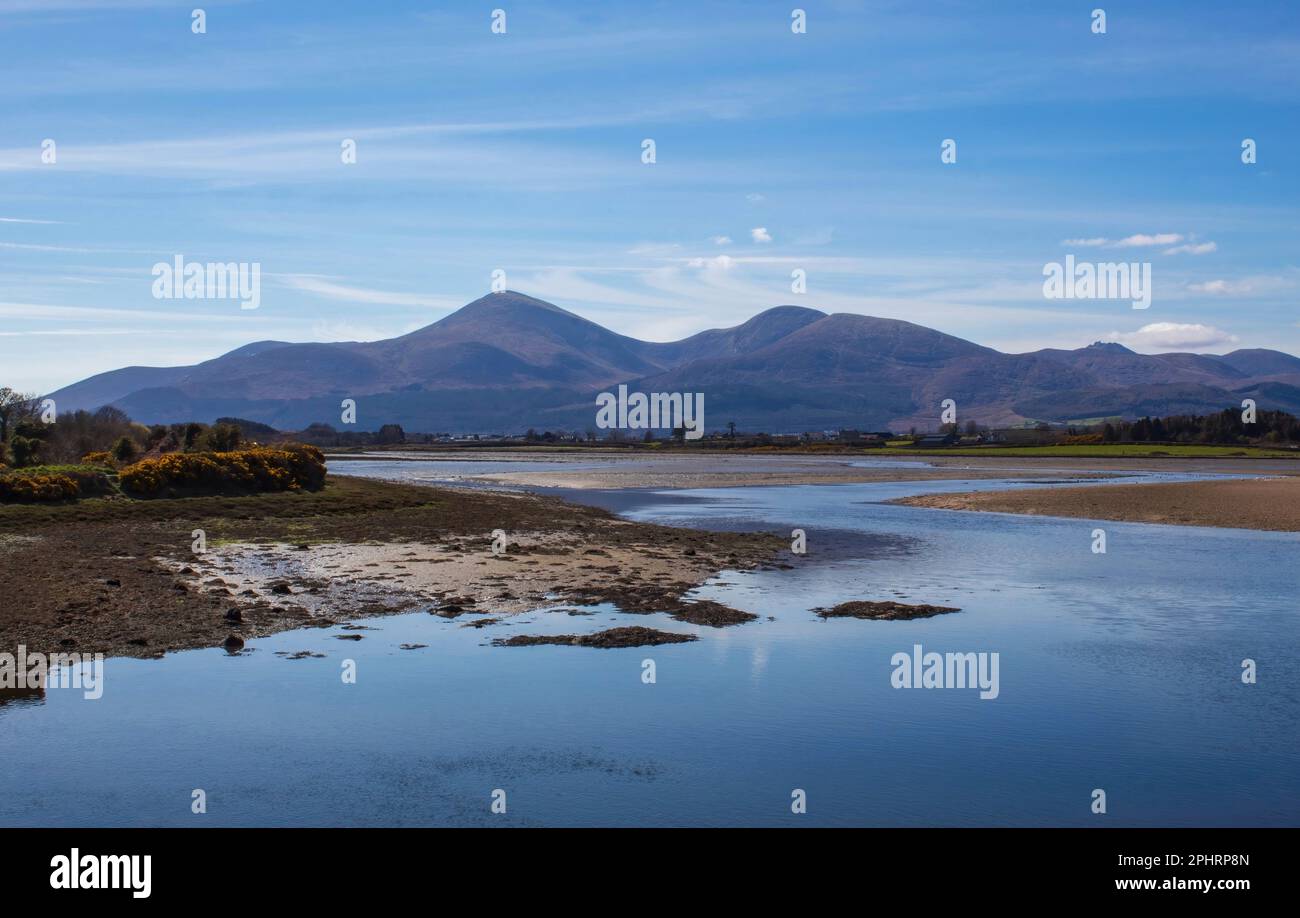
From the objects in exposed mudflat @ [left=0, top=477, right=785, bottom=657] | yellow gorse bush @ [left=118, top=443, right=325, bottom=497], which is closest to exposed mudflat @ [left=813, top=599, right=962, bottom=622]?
exposed mudflat @ [left=0, top=477, right=785, bottom=657]

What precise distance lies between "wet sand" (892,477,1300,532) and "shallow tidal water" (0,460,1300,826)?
25475 millimetres

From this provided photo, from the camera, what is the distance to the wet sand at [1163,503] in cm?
4909

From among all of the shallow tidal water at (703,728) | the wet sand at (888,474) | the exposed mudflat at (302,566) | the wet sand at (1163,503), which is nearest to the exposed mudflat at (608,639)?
the shallow tidal water at (703,728)

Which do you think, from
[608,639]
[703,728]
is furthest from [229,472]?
[703,728]

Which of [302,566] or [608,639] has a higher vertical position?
[302,566]

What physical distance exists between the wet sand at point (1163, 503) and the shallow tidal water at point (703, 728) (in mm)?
25475

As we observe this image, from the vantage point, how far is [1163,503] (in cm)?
5506

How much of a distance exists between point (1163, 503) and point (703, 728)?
46.2 m

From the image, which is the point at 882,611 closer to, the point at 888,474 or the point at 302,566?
the point at 302,566

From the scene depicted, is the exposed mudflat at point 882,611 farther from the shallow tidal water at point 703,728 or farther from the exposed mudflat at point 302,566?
the exposed mudflat at point 302,566

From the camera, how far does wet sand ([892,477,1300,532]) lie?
49094 mm

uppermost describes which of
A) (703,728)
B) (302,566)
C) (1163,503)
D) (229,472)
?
(229,472)

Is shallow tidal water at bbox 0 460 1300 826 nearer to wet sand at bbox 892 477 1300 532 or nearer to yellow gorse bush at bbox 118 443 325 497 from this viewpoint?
yellow gorse bush at bbox 118 443 325 497
